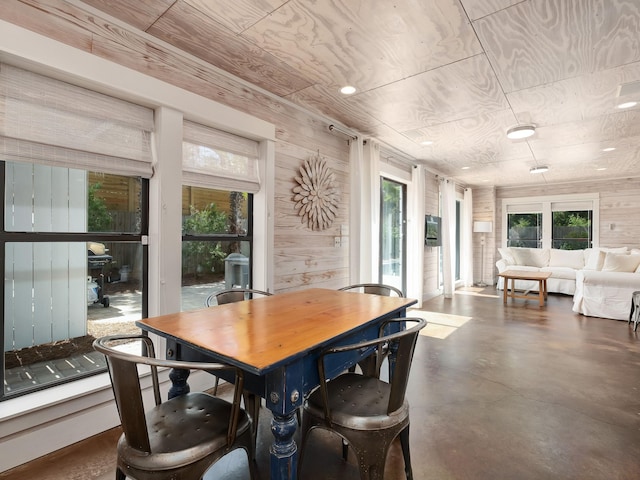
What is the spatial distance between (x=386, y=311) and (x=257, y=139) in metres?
2.02

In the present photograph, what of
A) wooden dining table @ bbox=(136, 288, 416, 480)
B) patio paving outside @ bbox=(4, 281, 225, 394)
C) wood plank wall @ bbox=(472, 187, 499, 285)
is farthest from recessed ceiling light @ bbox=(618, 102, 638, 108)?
wood plank wall @ bbox=(472, 187, 499, 285)

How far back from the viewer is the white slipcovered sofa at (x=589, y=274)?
5.05 meters

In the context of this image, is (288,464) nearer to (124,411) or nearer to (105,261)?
(124,411)

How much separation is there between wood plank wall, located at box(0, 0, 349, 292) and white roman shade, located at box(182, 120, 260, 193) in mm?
266

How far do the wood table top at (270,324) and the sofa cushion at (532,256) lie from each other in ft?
23.1

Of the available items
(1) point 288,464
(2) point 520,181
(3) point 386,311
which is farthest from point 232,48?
(2) point 520,181

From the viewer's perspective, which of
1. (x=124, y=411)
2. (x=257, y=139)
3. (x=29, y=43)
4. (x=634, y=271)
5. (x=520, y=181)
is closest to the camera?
(x=124, y=411)

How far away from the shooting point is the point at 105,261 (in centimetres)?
229

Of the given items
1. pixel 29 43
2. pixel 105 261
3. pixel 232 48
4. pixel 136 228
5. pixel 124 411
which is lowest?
pixel 124 411

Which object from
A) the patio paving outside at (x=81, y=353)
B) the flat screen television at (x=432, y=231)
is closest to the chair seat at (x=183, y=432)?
the patio paving outside at (x=81, y=353)

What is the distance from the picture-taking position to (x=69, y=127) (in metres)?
1.95

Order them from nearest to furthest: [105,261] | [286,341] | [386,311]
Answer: [286,341], [386,311], [105,261]

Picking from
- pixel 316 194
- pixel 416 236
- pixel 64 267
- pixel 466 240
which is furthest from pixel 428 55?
pixel 466 240

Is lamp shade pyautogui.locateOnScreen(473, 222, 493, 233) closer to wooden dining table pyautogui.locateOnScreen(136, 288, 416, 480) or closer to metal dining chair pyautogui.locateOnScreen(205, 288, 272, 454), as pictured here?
wooden dining table pyautogui.locateOnScreen(136, 288, 416, 480)
